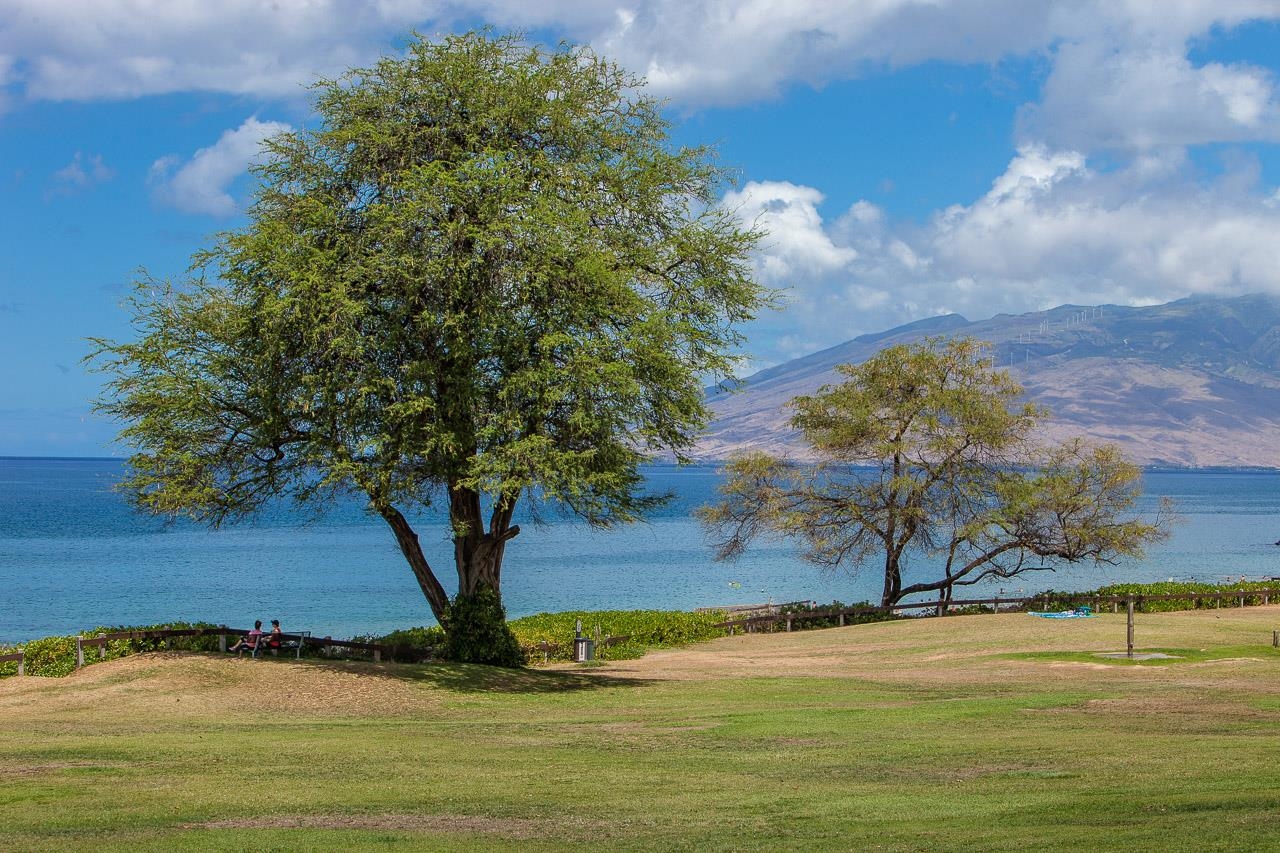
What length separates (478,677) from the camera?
30.8 metres

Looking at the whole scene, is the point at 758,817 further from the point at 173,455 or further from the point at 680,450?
the point at 173,455

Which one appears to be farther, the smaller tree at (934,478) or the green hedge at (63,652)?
the smaller tree at (934,478)

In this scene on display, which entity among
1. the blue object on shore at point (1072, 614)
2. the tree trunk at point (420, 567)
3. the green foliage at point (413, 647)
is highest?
the tree trunk at point (420, 567)

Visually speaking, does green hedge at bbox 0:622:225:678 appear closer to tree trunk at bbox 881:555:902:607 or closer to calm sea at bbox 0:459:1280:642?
calm sea at bbox 0:459:1280:642

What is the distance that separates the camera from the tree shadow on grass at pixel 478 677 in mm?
29875

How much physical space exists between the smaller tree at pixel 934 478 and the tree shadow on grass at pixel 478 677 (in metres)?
22.4

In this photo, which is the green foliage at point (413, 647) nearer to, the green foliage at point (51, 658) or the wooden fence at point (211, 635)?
the wooden fence at point (211, 635)

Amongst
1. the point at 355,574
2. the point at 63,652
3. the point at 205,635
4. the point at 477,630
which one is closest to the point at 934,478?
the point at 477,630

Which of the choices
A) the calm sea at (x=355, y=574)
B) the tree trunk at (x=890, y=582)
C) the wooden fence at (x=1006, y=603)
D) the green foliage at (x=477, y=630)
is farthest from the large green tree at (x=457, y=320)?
the tree trunk at (x=890, y=582)

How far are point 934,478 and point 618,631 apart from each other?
17.5 metres

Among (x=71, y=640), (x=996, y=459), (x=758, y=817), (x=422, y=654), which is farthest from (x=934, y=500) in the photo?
(x=758, y=817)

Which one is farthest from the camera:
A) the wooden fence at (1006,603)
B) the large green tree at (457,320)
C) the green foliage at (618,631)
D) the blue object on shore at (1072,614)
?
the wooden fence at (1006,603)

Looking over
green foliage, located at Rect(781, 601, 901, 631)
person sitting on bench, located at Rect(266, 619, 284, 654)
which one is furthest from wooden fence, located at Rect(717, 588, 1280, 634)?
person sitting on bench, located at Rect(266, 619, 284, 654)

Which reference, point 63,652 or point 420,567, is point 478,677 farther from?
point 63,652
